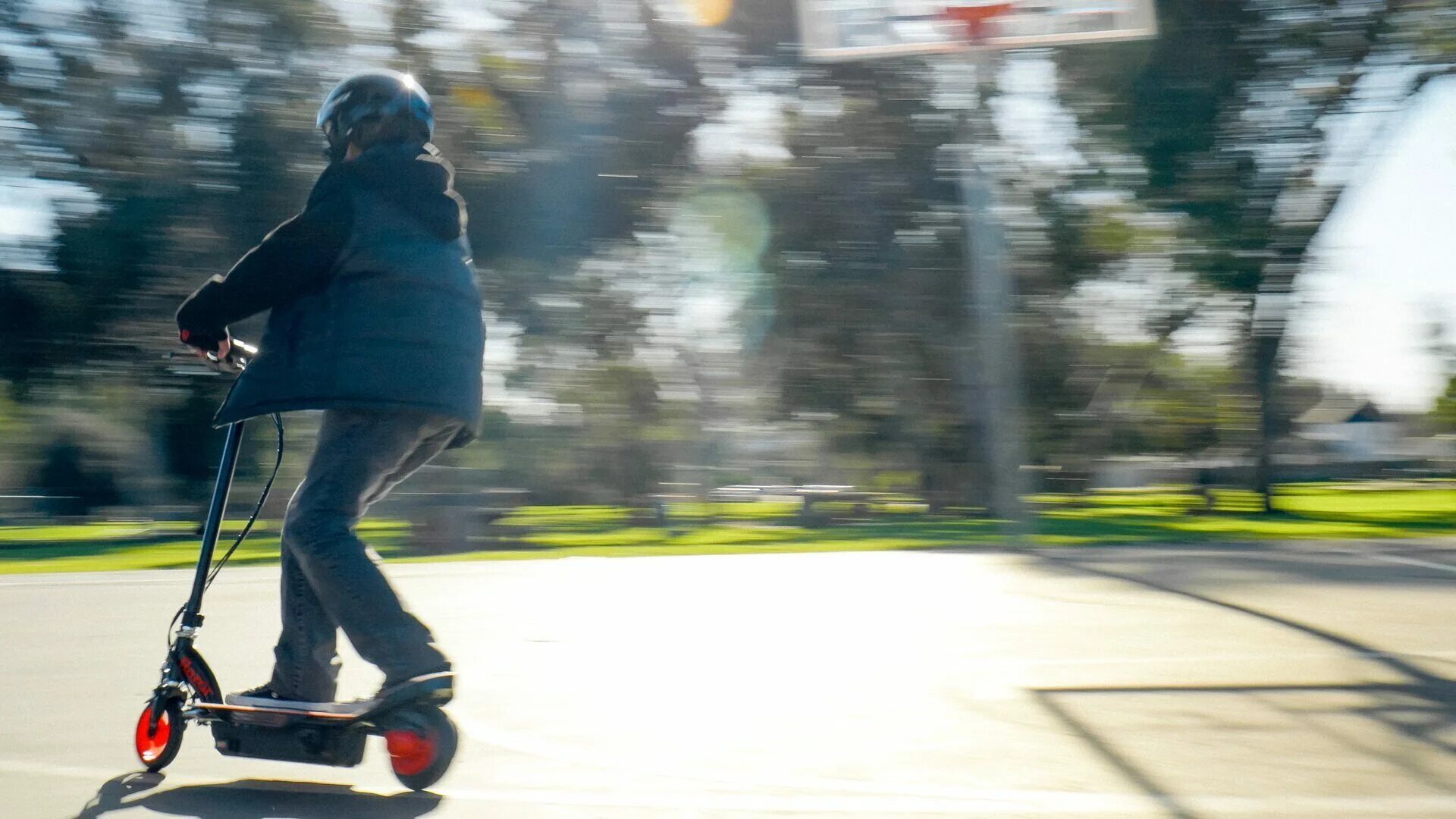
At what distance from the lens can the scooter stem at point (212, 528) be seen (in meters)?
4.04

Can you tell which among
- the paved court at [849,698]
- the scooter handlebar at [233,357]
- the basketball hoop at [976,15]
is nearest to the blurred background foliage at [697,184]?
the basketball hoop at [976,15]

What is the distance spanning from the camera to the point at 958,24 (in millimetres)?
10359

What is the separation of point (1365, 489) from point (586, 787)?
5553cm

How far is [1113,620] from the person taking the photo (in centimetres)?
682

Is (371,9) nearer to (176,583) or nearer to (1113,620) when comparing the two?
(176,583)

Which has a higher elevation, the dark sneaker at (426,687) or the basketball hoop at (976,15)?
the basketball hoop at (976,15)

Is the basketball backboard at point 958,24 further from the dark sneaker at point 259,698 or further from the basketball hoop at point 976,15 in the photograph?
the dark sneaker at point 259,698

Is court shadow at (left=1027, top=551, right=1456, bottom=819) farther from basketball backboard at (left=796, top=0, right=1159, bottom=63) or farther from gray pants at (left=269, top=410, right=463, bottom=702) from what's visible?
basketball backboard at (left=796, top=0, right=1159, bottom=63)

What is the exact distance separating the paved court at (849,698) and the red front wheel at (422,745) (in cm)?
9

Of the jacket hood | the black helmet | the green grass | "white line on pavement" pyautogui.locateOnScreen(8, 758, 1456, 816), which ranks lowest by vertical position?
the green grass

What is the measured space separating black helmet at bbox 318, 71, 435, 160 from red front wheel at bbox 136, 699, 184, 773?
1587 mm

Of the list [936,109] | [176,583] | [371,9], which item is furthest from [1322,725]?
[371,9]

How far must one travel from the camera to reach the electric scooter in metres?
3.64

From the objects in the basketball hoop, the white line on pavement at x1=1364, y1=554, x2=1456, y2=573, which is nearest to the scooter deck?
the white line on pavement at x1=1364, y1=554, x2=1456, y2=573
